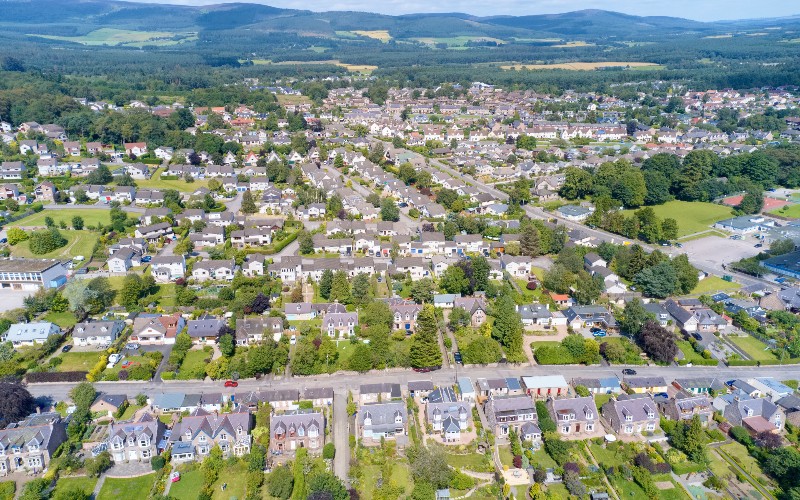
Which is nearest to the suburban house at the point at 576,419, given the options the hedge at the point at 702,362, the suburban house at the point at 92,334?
the hedge at the point at 702,362

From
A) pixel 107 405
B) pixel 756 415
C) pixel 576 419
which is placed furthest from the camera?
pixel 107 405

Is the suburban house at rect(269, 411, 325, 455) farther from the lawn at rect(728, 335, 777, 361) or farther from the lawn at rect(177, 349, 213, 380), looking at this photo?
the lawn at rect(728, 335, 777, 361)

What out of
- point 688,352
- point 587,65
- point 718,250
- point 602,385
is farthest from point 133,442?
point 587,65

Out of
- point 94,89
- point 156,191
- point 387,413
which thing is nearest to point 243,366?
point 387,413

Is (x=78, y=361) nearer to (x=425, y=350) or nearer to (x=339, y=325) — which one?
(x=339, y=325)

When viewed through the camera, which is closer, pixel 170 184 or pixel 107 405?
pixel 107 405

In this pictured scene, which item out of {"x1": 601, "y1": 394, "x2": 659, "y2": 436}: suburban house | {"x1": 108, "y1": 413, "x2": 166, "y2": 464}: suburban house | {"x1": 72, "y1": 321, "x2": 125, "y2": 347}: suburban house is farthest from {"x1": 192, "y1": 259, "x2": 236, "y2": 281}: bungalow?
{"x1": 601, "y1": 394, "x2": 659, "y2": 436}: suburban house

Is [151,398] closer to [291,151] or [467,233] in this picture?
[467,233]

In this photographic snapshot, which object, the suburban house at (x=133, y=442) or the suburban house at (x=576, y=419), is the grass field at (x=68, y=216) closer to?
the suburban house at (x=133, y=442)
